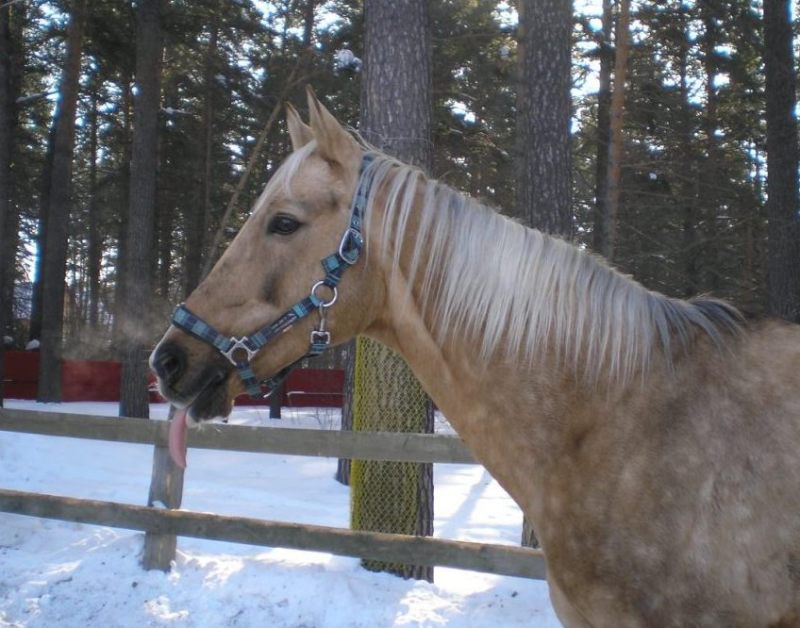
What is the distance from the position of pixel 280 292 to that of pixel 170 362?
0.41m

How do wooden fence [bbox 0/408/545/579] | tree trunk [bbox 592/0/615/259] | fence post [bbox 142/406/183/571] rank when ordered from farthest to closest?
tree trunk [bbox 592/0/615/259] → fence post [bbox 142/406/183/571] → wooden fence [bbox 0/408/545/579]

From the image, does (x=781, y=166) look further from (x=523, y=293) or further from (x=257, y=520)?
(x=523, y=293)

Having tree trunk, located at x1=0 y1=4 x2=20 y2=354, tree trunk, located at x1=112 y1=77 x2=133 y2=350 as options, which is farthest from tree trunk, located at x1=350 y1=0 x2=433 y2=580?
tree trunk, located at x1=112 y1=77 x2=133 y2=350

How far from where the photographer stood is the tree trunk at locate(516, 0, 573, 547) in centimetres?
677

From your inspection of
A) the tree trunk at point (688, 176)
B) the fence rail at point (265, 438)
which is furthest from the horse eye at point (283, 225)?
the tree trunk at point (688, 176)

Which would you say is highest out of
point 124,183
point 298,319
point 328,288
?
point 124,183

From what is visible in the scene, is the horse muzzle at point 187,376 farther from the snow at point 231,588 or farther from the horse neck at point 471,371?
the snow at point 231,588

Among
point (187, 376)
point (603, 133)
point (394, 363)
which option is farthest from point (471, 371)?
point (603, 133)

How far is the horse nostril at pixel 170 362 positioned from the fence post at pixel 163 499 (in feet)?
12.8

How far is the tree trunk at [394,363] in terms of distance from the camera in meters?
5.76

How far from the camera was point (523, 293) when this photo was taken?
2.40 metres

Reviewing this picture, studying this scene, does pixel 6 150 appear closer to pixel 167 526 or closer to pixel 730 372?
pixel 167 526

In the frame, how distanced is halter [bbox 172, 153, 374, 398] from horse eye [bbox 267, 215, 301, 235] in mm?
151

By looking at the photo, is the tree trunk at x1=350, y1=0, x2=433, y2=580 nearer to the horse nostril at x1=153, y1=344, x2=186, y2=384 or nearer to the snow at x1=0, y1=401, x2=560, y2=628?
the snow at x1=0, y1=401, x2=560, y2=628
